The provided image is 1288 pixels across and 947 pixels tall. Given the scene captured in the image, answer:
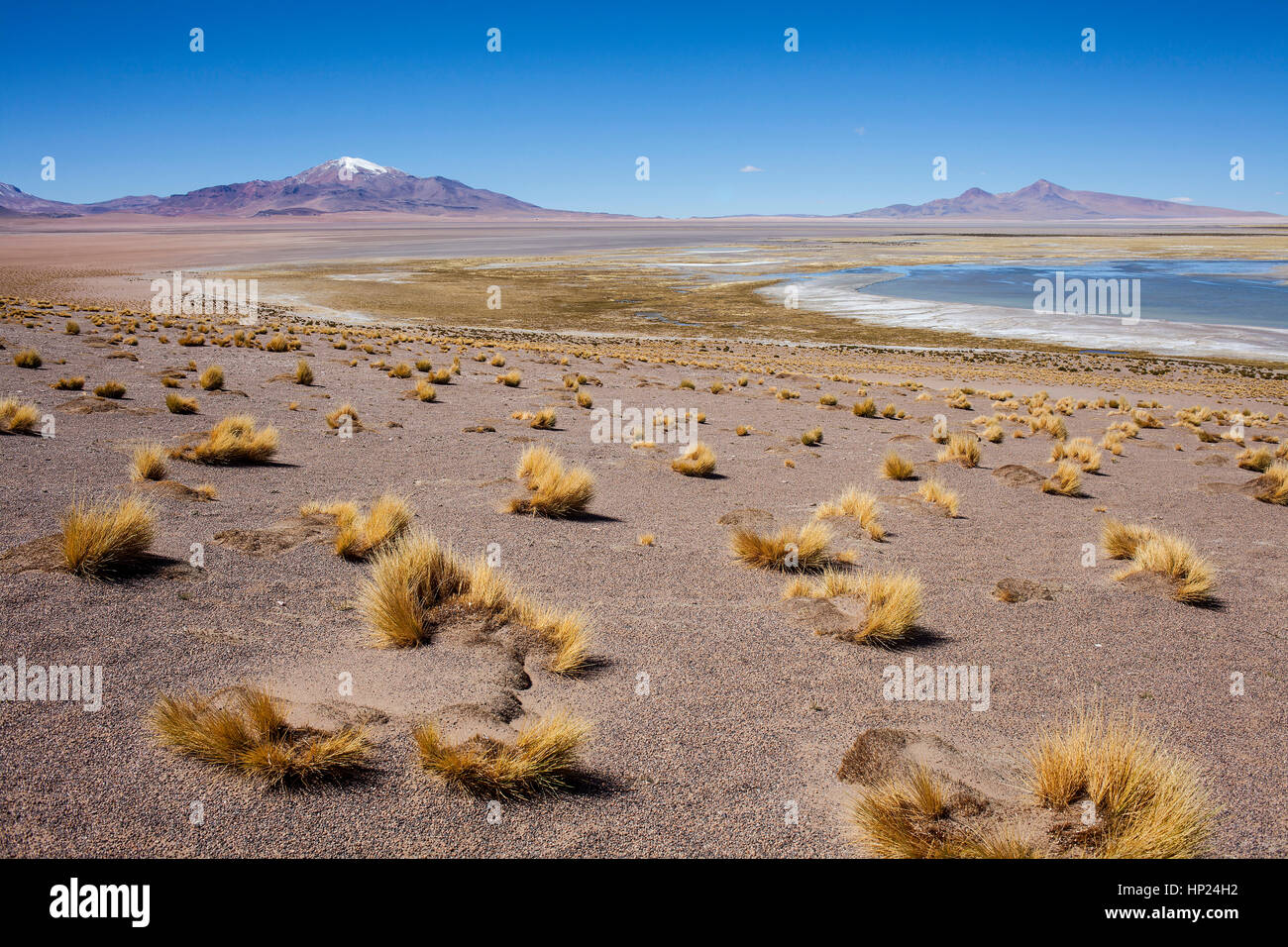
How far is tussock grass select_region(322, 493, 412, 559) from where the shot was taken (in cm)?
645

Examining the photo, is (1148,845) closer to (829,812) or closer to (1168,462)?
(829,812)

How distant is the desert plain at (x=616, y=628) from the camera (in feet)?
11.2

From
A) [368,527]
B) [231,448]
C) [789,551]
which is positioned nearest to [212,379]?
[231,448]

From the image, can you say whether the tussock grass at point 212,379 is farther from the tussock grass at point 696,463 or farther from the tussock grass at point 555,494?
the tussock grass at point 696,463

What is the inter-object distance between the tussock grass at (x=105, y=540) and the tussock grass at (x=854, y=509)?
645 centimetres

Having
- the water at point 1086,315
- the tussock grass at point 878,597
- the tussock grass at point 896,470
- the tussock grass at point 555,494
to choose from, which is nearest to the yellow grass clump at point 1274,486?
the tussock grass at point 896,470

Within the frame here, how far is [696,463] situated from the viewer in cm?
1096

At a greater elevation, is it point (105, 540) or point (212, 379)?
point (212, 379)

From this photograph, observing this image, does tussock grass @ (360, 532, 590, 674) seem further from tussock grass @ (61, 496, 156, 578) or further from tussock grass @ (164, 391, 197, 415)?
tussock grass @ (164, 391, 197, 415)

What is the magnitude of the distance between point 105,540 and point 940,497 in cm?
890

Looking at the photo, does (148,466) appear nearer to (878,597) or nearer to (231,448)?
(231,448)

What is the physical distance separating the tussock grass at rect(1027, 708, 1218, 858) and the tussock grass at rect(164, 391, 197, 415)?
1291 cm

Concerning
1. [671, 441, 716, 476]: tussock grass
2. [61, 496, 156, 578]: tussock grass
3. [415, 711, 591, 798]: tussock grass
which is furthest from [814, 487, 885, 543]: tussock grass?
[61, 496, 156, 578]: tussock grass
